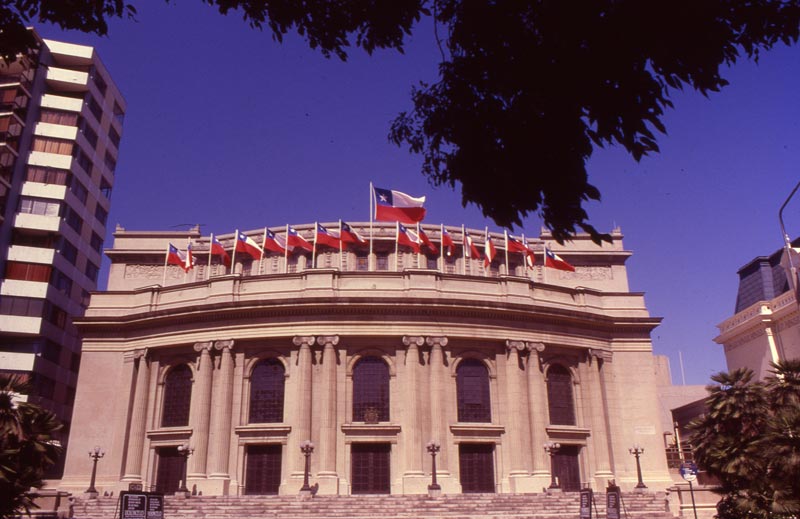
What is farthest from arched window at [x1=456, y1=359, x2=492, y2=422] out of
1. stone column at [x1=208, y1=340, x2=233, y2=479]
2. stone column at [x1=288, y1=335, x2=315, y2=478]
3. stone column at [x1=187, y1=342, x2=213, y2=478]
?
stone column at [x1=187, y1=342, x2=213, y2=478]

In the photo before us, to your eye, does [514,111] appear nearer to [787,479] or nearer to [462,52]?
[462,52]

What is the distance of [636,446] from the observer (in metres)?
43.2

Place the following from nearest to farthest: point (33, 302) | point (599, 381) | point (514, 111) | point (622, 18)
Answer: point (622, 18)
point (514, 111)
point (599, 381)
point (33, 302)

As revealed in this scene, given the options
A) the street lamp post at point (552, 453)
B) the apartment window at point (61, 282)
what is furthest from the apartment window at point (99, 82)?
the street lamp post at point (552, 453)

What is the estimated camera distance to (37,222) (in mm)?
54594

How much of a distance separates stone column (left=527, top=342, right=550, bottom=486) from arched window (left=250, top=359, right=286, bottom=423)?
48.6ft

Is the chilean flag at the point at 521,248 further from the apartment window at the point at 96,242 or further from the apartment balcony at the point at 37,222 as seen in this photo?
the apartment window at the point at 96,242

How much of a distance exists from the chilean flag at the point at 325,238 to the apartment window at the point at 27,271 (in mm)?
23619

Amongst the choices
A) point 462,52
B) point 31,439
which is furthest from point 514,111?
point 31,439

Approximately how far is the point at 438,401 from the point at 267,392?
1020 cm

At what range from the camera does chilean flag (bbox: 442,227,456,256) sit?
46938mm

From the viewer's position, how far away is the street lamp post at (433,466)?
116 feet

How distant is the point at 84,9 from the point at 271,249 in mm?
38227

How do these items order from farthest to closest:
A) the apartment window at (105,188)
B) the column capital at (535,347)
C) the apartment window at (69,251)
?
the apartment window at (105,188) → the apartment window at (69,251) → the column capital at (535,347)
